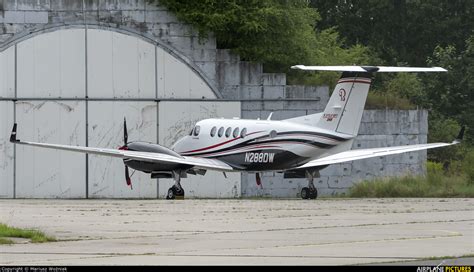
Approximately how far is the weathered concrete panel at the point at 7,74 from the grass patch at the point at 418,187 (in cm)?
1089

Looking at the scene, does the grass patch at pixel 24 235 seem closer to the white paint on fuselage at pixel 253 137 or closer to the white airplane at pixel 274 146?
the white airplane at pixel 274 146

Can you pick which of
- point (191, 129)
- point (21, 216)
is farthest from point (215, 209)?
point (191, 129)

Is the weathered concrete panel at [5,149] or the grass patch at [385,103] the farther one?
the grass patch at [385,103]

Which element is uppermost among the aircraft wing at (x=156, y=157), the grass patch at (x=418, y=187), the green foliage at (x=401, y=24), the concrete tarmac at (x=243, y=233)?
the green foliage at (x=401, y=24)

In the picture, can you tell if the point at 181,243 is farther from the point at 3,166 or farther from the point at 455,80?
the point at 455,80

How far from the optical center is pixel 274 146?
36.9 meters

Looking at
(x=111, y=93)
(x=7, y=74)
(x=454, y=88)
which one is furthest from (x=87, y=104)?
(x=454, y=88)

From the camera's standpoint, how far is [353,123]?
36062 mm

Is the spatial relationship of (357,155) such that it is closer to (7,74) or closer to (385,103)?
(385,103)

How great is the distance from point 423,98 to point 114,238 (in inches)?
1475

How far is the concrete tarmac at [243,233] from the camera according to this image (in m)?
16.5

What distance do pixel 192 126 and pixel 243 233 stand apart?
20.9 m

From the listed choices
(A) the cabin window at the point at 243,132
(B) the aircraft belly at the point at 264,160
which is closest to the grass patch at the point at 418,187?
(B) the aircraft belly at the point at 264,160

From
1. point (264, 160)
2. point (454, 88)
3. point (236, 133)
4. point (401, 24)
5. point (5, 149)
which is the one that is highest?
point (401, 24)
